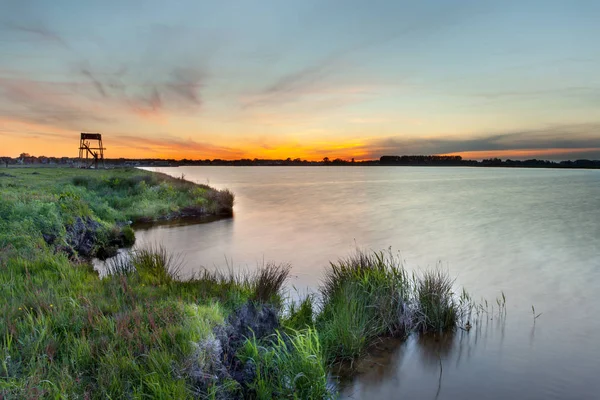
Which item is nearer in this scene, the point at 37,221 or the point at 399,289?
the point at 399,289

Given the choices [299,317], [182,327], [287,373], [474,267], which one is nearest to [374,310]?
[299,317]

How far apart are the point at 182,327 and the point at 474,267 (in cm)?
1474

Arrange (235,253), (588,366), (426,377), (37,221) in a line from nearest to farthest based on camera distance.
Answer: (426,377) < (588,366) < (37,221) < (235,253)

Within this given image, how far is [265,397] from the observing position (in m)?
5.32

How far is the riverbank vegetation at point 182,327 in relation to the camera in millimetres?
4832

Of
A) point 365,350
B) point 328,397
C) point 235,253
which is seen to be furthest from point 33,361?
point 235,253

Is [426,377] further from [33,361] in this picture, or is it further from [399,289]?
[33,361]

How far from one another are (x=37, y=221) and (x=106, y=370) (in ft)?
42.2

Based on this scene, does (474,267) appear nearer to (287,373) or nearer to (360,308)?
(360,308)

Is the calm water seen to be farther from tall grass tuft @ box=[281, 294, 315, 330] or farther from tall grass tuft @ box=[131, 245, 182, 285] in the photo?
tall grass tuft @ box=[131, 245, 182, 285]

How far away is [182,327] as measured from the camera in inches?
224

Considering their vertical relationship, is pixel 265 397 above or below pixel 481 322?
above

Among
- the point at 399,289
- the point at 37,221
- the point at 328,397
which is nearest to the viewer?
the point at 328,397

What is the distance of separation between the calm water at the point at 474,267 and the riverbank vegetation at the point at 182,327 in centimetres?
89
